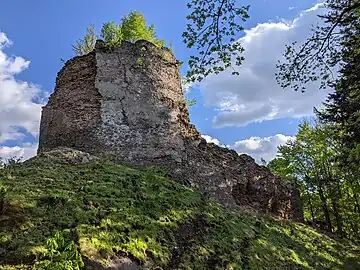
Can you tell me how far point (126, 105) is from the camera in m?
11.4

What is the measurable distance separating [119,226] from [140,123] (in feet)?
18.4

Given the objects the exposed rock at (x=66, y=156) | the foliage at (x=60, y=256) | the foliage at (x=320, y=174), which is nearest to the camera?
the foliage at (x=60, y=256)

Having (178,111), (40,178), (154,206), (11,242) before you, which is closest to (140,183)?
(154,206)

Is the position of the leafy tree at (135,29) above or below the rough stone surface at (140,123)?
above

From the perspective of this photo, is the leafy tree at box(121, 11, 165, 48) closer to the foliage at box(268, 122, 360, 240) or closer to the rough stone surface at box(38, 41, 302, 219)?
the rough stone surface at box(38, 41, 302, 219)

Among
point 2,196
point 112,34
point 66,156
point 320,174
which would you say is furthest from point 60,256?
point 320,174

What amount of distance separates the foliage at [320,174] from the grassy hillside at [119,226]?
34.9 feet

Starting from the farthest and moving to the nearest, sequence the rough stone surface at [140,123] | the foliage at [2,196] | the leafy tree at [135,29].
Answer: the leafy tree at [135,29] < the rough stone surface at [140,123] < the foliage at [2,196]

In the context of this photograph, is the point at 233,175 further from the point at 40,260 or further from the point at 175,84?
the point at 40,260

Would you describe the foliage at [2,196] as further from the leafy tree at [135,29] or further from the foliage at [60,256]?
the leafy tree at [135,29]

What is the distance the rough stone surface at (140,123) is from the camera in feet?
35.5

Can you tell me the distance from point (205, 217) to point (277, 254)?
1.99m

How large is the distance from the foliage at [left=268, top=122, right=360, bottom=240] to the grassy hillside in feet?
34.9

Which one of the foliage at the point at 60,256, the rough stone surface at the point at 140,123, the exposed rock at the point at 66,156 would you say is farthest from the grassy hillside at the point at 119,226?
the rough stone surface at the point at 140,123
